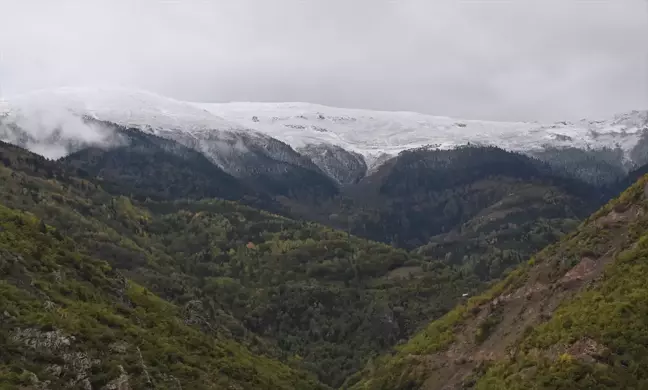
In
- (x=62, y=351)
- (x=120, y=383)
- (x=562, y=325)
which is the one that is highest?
(x=562, y=325)

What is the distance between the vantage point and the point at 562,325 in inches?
2800

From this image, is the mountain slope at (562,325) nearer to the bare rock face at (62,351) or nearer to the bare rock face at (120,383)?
the bare rock face at (120,383)

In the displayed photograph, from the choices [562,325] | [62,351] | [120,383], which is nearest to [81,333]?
[62,351]

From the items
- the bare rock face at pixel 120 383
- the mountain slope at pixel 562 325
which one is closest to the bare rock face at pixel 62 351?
the bare rock face at pixel 120 383

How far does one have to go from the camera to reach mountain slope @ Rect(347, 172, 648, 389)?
6306 cm

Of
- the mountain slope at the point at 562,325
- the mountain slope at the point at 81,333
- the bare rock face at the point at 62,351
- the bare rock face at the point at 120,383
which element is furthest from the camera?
the bare rock face at the point at 120,383

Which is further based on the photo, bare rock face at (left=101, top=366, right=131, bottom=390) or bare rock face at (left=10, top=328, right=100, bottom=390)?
bare rock face at (left=101, top=366, right=131, bottom=390)

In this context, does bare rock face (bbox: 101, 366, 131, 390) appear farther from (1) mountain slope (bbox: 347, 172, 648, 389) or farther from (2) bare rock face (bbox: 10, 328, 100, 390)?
(1) mountain slope (bbox: 347, 172, 648, 389)

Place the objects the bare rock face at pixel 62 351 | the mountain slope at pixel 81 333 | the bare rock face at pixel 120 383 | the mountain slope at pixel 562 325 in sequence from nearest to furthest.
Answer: the mountain slope at pixel 562 325
the bare rock face at pixel 62 351
the mountain slope at pixel 81 333
the bare rock face at pixel 120 383

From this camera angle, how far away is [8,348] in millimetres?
63781

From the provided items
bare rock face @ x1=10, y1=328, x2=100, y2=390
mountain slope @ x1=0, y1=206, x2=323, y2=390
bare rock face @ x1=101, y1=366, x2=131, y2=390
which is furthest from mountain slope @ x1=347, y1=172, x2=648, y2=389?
bare rock face @ x1=10, y1=328, x2=100, y2=390

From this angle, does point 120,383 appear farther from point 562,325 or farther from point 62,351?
point 562,325

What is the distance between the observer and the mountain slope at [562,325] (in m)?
63.1

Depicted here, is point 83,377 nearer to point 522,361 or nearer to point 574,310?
point 522,361
